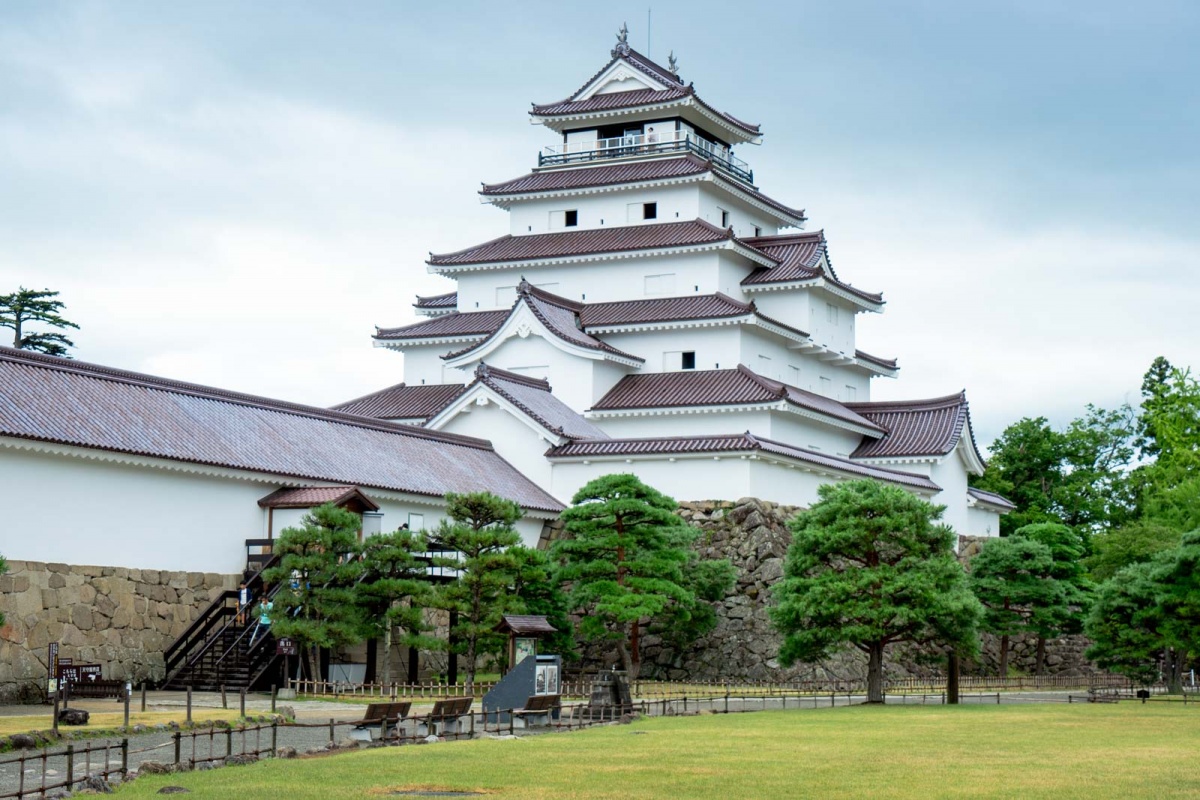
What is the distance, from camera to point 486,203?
52000 mm

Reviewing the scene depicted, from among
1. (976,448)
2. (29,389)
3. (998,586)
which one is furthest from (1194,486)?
(29,389)

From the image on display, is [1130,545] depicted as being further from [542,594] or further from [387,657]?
[387,657]

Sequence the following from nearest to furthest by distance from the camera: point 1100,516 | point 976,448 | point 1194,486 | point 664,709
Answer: point 664,709 < point 976,448 < point 1194,486 < point 1100,516

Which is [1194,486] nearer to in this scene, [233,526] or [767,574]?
[767,574]

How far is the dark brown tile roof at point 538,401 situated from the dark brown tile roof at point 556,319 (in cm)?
167

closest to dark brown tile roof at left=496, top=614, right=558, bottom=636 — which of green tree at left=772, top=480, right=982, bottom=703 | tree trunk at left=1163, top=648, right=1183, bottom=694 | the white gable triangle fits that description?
green tree at left=772, top=480, right=982, bottom=703

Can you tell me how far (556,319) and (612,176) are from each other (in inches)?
249

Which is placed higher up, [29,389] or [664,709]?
[29,389]

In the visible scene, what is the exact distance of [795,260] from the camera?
5028 centimetres

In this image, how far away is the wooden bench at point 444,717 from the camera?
22094 millimetres

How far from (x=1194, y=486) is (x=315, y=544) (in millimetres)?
36514

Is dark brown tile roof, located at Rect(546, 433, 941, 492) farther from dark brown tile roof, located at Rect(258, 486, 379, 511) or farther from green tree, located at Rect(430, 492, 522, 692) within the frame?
dark brown tile roof, located at Rect(258, 486, 379, 511)

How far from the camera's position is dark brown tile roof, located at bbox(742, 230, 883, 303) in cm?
4900

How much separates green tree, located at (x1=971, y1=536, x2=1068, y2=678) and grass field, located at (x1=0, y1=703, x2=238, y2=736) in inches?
1080
